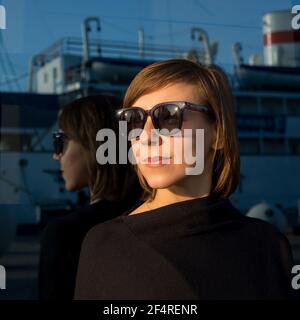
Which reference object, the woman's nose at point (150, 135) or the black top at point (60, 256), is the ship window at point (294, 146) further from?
the woman's nose at point (150, 135)

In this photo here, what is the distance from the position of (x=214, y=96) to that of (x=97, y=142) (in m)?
0.66

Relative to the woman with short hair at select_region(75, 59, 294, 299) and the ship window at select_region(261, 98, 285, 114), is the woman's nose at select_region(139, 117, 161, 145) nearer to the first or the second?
the woman with short hair at select_region(75, 59, 294, 299)

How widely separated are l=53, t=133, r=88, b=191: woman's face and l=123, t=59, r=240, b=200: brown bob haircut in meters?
0.60

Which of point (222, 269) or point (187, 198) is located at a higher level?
point (187, 198)

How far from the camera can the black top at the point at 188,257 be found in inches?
40.4

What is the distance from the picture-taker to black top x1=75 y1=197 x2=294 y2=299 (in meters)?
1.03

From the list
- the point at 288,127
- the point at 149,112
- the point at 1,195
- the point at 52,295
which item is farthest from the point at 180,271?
the point at 288,127

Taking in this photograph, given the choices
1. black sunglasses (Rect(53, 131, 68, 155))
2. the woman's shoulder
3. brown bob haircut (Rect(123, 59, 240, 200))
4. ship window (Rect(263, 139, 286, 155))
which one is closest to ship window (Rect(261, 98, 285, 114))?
ship window (Rect(263, 139, 286, 155))

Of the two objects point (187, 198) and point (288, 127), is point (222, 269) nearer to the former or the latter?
point (187, 198)

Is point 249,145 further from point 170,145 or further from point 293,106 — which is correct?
point 170,145

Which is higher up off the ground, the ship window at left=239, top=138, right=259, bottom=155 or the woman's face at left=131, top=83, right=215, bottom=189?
the ship window at left=239, top=138, right=259, bottom=155
